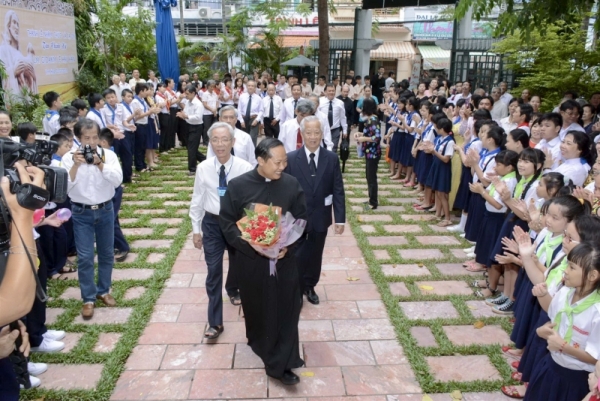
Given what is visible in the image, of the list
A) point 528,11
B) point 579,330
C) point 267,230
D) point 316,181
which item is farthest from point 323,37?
point 579,330

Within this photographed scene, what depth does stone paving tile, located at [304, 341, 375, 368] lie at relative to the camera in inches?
154

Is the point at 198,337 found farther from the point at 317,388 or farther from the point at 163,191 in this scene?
the point at 163,191

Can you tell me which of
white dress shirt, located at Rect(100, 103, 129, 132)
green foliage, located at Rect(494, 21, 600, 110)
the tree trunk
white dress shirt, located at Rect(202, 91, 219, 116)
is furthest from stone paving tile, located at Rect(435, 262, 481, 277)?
the tree trunk

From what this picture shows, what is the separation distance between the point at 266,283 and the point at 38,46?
30.5 ft

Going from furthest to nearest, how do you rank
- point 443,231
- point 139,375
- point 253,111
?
1. point 253,111
2. point 443,231
3. point 139,375

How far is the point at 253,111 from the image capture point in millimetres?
10734

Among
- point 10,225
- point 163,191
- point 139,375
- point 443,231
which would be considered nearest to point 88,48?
point 163,191

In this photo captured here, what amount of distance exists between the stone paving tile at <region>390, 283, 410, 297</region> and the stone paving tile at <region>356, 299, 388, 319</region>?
0.24 m

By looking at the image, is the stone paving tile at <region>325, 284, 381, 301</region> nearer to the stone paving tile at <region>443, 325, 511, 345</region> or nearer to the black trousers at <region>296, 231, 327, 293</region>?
the black trousers at <region>296, 231, 327, 293</region>

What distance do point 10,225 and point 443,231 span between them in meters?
5.68

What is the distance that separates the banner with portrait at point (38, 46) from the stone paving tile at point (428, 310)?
798 centimetres

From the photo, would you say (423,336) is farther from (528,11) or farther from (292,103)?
(292,103)

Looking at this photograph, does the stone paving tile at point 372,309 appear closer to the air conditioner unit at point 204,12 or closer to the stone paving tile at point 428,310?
the stone paving tile at point 428,310

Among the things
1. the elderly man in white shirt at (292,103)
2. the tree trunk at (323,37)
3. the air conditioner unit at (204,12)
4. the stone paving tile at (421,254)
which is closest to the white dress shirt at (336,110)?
the elderly man in white shirt at (292,103)
